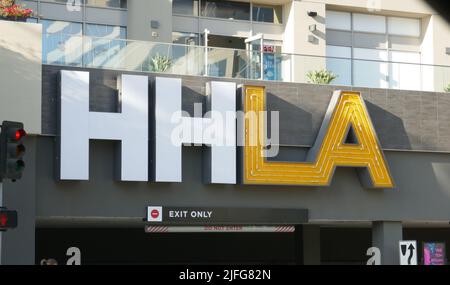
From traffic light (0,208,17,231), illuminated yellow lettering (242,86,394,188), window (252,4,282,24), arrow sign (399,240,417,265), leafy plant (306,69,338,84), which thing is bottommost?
arrow sign (399,240,417,265)

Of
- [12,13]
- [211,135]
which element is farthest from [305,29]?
[12,13]

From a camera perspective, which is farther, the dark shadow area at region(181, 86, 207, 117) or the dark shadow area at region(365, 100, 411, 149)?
the dark shadow area at region(365, 100, 411, 149)

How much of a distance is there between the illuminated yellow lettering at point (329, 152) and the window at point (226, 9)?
29.7 ft

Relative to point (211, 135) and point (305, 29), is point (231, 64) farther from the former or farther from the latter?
point (305, 29)

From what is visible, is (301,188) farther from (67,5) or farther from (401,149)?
(67,5)

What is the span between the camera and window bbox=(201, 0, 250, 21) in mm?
31766

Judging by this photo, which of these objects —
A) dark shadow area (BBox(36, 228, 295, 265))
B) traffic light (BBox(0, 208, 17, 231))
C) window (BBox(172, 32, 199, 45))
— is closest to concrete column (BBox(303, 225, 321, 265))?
dark shadow area (BBox(36, 228, 295, 265))

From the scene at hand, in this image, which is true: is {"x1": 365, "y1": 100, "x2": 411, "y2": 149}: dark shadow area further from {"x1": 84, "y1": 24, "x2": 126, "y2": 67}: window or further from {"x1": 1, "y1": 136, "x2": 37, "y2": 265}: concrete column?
{"x1": 1, "y1": 136, "x2": 37, "y2": 265}: concrete column

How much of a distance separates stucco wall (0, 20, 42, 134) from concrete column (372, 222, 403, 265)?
33.6 ft

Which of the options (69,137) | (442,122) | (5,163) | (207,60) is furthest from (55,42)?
(442,122)

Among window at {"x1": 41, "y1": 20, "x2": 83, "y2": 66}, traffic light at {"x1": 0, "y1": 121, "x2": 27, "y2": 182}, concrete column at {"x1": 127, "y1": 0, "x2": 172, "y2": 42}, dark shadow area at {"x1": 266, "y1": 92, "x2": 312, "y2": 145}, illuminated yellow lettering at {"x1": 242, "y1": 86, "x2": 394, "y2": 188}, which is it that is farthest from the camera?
concrete column at {"x1": 127, "y1": 0, "x2": 172, "y2": 42}

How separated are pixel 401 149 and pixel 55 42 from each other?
33.6 feet

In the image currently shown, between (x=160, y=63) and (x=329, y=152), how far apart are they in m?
5.15

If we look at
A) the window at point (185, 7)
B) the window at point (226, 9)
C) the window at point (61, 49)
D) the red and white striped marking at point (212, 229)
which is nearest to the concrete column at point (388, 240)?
the red and white striped marking at point (212, 229)
